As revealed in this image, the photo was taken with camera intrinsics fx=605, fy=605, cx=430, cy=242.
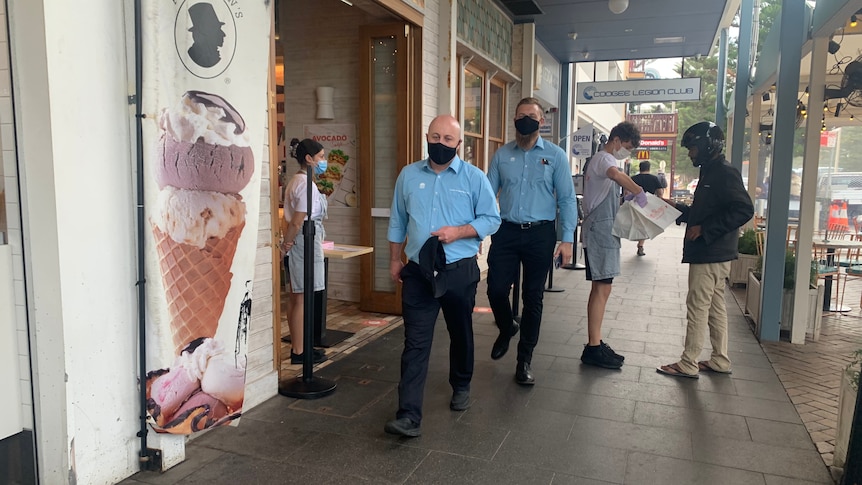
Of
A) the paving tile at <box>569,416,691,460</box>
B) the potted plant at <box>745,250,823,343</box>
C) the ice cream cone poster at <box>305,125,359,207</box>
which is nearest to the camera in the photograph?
the paving tile at <box>569,416,691,460</box>

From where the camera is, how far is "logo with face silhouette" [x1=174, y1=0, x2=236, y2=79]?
2707mm

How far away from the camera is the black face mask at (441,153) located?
3.30 metres

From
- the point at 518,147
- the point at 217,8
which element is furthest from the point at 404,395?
the point at 217,8

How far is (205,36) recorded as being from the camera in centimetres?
280

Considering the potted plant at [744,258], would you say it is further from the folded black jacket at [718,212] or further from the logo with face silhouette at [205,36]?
the logo with face silhouette at [205,36]

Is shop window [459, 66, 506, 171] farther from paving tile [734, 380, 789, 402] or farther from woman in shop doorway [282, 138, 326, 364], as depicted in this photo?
paving tile [734, 380, 789, 402]

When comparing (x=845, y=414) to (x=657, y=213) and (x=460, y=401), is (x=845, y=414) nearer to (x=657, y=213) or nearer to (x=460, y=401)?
(x=657, y=213)

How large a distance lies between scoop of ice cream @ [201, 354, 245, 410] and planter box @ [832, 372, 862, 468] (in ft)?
9.88

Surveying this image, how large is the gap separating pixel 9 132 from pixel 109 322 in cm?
87

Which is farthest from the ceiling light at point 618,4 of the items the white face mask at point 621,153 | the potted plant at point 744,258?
the white face mask at point 621,153

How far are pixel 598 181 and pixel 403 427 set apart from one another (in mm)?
2351

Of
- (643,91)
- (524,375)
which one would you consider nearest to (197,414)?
(524,375)

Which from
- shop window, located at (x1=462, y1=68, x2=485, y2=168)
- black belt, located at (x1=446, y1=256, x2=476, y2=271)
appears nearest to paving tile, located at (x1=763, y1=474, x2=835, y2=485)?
black belt, located at (x1=446, y1=256, x2=476, y2=271)

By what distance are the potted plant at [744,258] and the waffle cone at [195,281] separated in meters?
6.90
